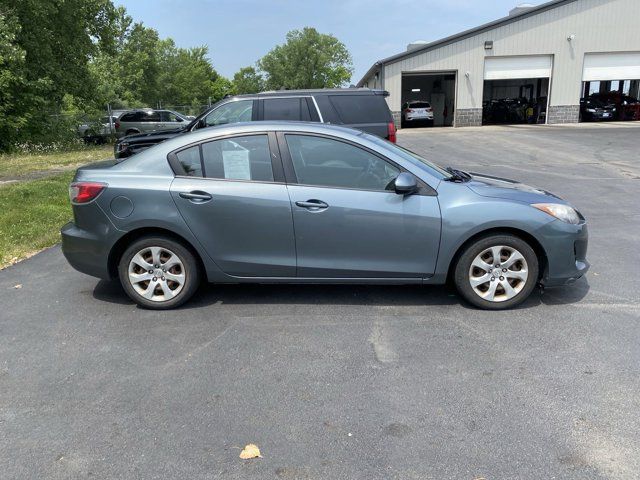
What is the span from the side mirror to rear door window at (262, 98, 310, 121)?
16.7ft

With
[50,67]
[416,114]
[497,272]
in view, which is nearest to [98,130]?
[50,67]

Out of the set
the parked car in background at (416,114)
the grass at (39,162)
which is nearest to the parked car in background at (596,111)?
the parked car in background at (416,114)

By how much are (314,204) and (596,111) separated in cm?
3365

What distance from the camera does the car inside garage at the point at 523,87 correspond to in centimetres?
3119

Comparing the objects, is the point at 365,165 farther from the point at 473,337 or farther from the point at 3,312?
the point at 3,312

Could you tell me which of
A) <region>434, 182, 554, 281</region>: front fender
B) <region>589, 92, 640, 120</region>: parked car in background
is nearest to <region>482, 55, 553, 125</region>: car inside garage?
<region>589, 92, 640, 120</region>: parked car in background

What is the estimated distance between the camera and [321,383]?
11.3 feet

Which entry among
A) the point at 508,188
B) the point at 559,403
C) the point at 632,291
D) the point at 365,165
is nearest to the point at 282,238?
the point at 365,165

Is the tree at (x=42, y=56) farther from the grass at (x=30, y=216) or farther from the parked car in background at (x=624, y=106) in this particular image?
the parked car in background at (x=624, y=106)

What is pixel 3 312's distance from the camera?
15.4 ft

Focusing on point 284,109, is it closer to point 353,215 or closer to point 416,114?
point 353,215

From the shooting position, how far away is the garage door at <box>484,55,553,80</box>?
102 ft

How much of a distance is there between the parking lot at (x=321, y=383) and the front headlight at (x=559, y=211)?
0.77 meters

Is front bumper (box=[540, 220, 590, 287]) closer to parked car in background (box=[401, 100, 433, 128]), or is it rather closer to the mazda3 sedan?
the mazda3 sedan
